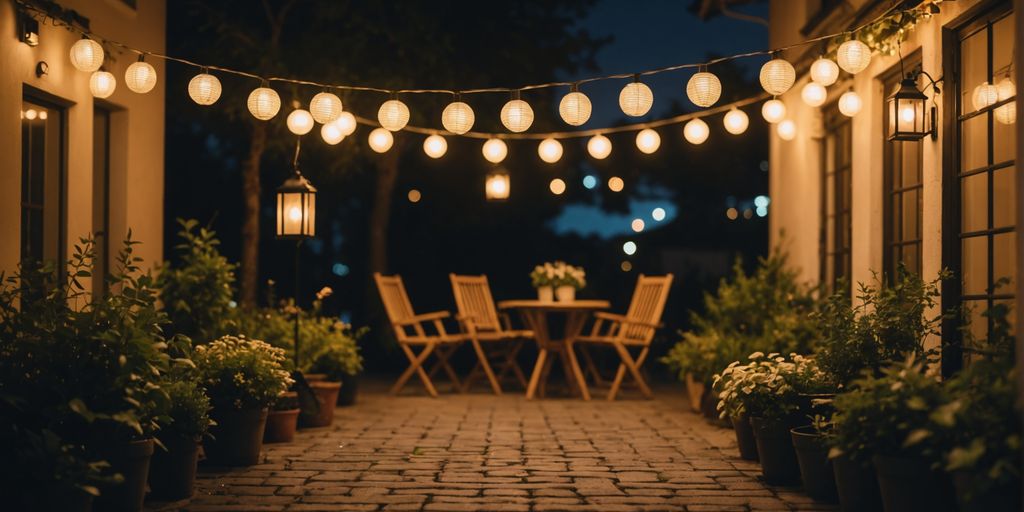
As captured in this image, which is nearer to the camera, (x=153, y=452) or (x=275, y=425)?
(x=153, y=452)

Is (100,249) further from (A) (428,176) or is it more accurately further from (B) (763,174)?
(B) (763,174)

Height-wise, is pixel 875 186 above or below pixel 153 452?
above

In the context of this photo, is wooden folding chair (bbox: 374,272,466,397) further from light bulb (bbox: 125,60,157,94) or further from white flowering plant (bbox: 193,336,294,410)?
white flowering plant (bbox: 193,336,294,410)

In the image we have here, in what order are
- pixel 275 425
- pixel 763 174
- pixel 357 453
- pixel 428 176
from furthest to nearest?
pixel 763 174 < pixel 428 176 < pixel 275 425 < pixel 357 453

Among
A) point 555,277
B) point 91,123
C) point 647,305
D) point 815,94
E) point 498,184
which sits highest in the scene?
point 815,94

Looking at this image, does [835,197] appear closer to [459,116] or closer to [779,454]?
[459,116]

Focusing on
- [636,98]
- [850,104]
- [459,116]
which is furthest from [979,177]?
[459,116]

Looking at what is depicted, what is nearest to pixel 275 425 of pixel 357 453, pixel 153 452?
pixel 357 453

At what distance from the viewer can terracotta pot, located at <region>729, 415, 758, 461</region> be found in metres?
5.76

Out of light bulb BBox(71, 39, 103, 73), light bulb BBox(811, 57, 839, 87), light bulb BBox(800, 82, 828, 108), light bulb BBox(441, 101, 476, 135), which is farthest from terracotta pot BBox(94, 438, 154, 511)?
light bulb BBox(800, 82, 828, 108)

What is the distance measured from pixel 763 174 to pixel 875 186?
57.1 ft

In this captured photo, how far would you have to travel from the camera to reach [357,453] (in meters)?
6.09

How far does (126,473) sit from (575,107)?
386 centimetres

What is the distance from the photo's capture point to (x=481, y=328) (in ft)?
36.1
